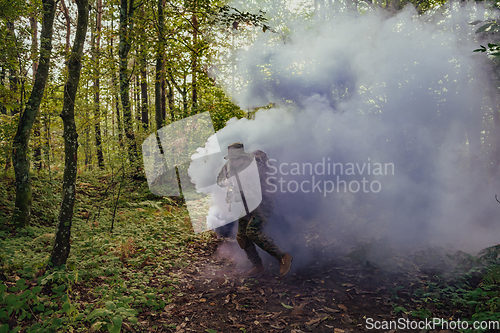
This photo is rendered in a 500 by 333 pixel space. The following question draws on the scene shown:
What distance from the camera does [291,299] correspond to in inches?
149

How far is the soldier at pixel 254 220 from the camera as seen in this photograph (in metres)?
4.59

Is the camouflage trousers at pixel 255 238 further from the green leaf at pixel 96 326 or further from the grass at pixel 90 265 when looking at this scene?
the green leaf at pixel 96 326

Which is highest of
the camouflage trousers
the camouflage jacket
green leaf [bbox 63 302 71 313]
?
the camouflage jacket

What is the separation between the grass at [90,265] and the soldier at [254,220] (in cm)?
132

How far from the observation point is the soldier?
459cm

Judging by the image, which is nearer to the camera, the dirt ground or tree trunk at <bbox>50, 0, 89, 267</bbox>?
the dirt ground

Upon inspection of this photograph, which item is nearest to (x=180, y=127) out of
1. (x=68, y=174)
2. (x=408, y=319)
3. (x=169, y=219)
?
(x=169, y=219)

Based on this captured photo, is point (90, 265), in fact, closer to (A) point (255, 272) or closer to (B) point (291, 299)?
(A) point (255, 272)

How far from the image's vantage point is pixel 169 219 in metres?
7.19

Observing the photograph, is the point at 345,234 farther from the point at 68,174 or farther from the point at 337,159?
the point at 68,174

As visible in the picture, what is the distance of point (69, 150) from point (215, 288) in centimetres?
292

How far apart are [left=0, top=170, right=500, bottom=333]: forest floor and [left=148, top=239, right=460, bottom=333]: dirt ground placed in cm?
1

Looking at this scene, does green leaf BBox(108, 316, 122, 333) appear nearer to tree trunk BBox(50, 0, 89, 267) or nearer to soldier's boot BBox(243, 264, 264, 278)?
tree trunk BBox(50, 0, 89, 267)

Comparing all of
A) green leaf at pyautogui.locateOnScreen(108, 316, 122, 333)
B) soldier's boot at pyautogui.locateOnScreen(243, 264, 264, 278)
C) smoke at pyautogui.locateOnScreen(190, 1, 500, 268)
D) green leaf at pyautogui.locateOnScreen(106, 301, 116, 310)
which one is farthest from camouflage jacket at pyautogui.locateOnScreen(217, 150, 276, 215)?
green leaf at pyautogui.locateOnScreen(108, 316, 122, 333)
